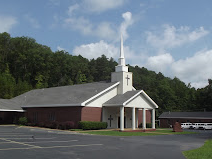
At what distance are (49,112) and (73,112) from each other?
4915 millimetres

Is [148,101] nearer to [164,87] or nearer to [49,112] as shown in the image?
[49,112]

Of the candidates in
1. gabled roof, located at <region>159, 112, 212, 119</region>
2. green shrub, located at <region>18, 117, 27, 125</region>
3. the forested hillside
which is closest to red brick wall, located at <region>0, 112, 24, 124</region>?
green shrub, located at <region>18, 117, 27, 125</region>

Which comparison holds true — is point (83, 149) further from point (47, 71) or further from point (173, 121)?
point (47, 71)

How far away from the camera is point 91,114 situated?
3372 centimetres

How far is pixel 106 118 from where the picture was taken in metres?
36.1

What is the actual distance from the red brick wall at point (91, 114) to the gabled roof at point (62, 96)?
52.8 inches

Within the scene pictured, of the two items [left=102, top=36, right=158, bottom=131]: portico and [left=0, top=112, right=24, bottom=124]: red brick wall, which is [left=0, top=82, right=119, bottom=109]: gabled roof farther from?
[left=0, top=112, right=24, bottom=124]: red brick wall

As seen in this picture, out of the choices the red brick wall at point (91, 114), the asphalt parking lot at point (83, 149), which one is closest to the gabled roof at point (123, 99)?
the red brick wall at point (91, 114)

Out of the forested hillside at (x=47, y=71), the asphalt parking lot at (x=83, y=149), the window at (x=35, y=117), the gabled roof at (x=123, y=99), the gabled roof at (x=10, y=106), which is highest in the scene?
the forested hillside at (x=47, y=71)

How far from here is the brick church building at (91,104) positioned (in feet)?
110

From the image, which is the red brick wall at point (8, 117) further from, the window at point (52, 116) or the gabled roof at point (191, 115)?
the gabled roof at point (191, 115)

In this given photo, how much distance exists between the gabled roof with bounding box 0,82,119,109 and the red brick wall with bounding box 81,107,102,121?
1.34 metres

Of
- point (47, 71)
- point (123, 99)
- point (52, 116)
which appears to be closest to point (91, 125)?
point (123, 99)

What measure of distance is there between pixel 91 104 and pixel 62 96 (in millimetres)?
6084
